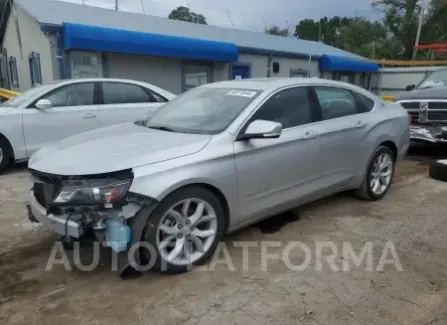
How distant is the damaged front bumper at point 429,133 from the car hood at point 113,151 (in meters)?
5.71

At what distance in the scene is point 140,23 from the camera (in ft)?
47.9

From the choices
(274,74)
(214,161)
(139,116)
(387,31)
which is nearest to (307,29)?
(387,31)

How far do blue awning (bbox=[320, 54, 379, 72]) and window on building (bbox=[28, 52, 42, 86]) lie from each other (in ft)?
39.8

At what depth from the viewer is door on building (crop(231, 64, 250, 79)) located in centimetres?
1555

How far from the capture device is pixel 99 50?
36.0ft

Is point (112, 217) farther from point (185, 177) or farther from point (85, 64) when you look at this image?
point (85, 64)

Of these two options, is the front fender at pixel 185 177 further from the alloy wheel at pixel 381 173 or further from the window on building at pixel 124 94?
the window on building at pixel 124 94

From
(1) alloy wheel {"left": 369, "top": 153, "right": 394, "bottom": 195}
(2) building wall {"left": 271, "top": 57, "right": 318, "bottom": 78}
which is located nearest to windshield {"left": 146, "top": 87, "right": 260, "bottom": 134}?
(1) alloy wheel {"left": 369, "top": 153, "right": 394, "bottom": 195}

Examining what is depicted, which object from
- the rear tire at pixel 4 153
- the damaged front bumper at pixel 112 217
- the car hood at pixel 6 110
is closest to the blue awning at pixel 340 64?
the car hood at pixel 6 110

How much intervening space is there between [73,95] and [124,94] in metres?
0.89

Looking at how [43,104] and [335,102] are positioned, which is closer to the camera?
[335,102]

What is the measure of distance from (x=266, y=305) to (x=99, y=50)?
32.3ft

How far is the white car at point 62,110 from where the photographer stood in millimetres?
6277

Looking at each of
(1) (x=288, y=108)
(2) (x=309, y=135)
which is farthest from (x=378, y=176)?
(1) (x=288, y=108)
